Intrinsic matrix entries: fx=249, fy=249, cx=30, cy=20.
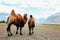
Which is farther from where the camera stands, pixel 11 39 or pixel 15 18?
pixel 15 18

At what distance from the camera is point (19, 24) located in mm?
16812

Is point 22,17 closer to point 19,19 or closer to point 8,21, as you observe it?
point 19,19

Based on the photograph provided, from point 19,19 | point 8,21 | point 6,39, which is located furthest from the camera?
point 19,19

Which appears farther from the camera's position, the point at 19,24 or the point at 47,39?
the point at 19,24

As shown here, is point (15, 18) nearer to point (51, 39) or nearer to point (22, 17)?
point (22, 17)

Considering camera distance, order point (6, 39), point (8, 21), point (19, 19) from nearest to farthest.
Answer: point (6, 39)
point (8, 21)
point (19, 19)

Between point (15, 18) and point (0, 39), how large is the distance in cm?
251

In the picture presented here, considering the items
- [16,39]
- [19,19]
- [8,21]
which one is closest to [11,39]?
[16,39]

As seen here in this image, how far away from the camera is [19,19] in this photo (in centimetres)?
1669

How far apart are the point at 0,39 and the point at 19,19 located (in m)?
3.06

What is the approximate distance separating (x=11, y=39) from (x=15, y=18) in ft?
7.68

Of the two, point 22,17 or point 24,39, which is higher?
point 22,17

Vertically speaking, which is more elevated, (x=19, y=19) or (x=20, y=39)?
(x=19, y=19)

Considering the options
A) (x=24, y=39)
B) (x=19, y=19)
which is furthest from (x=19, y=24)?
(x=24, y=39)
